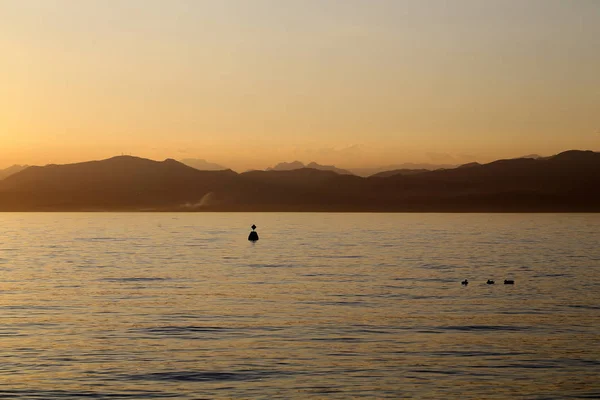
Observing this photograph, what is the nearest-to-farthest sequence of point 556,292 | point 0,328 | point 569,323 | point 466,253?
point 0,328
point 569,323
point 556,292
point 466,253

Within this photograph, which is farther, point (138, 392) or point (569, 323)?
point (569, 323)

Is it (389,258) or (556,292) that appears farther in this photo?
(389,258)

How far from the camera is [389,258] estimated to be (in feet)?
273

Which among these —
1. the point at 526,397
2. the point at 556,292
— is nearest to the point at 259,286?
the point at 556,292

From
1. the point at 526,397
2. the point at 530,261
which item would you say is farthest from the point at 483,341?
the point at 530,261

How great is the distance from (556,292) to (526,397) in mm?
28784

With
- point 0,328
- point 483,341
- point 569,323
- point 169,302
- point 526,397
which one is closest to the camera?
point 526,397

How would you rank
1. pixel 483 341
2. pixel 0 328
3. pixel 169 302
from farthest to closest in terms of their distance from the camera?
pixel 169 302, pixel 0 328, pixel 483 341

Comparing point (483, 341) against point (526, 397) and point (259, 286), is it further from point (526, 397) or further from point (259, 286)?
point (259, 286)

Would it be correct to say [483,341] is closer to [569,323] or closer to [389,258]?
[569,323]

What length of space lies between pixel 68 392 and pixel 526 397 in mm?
13136

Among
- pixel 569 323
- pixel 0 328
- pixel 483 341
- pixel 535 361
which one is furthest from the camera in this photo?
pixel 569 323

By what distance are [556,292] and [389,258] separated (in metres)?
32.0

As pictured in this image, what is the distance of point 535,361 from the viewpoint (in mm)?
29656
